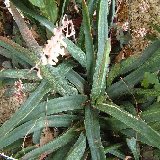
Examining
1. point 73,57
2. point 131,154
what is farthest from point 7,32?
point 131,154

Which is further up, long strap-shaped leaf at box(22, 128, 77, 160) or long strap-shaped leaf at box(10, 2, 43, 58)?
long strap-shaped leaf at box(10, 2, 43, 58)

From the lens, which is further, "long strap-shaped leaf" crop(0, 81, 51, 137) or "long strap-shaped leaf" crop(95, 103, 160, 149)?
"long strap-shaped leaf" crop(0, 81, 51, 137)

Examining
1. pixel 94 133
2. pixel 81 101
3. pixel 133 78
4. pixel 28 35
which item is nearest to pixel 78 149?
pixel 94 133

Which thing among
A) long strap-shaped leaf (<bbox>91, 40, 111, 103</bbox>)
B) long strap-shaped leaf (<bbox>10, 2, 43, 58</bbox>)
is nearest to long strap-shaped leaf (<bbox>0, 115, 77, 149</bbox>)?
long strap-shaped leaf (<bbox>91, 40, 111, 103</bbox>)

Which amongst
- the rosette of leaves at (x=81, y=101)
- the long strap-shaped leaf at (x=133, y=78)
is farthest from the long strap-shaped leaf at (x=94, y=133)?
the long strap-shaped leaf at (x=133, y=78)

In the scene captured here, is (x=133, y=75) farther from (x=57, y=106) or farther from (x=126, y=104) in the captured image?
(x=57, y=106)

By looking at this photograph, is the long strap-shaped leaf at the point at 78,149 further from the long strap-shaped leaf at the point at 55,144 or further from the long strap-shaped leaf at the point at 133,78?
the long strap-shaped leaf at the point at 133,78

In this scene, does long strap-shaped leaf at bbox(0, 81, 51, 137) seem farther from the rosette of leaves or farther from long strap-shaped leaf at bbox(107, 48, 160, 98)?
long strap-shaped leaf at bbox(107, 48, 160, 98)
